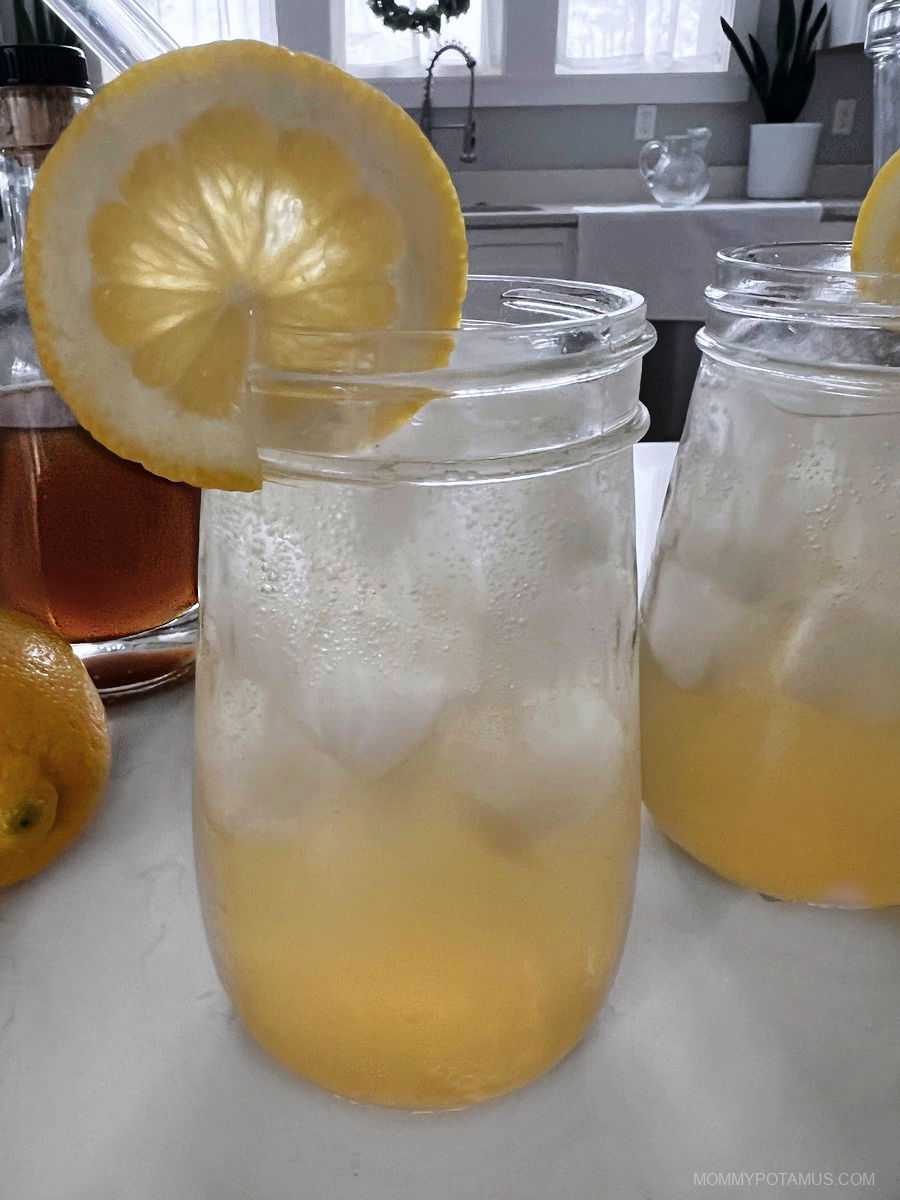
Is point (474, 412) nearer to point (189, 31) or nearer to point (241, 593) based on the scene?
point (241, 593)

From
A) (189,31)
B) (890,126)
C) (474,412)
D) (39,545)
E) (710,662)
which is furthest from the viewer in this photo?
(189,31)

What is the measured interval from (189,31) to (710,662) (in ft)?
8.40

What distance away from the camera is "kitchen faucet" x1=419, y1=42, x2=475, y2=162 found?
7.75 ft

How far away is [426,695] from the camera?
24cm

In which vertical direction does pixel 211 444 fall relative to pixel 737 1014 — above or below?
above

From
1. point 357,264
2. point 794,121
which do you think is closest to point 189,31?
point 794,121

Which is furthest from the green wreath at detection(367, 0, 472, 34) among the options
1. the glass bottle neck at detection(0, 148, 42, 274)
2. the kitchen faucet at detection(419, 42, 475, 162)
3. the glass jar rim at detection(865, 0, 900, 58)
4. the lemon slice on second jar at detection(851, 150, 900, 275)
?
the lemon slice on second jar at detection(851, 150, 900, 275)

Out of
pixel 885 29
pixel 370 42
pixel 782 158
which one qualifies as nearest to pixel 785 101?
pixel 782 158

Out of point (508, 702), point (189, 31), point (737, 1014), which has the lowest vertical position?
point (737, 1014)

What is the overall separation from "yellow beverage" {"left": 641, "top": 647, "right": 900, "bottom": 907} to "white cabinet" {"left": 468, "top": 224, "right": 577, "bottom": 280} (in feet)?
6.00

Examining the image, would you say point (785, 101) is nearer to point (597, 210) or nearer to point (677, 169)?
point (677, 169)

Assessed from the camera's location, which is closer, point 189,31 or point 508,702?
point 508,702

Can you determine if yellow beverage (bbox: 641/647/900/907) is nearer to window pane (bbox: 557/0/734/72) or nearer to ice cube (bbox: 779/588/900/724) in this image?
ice cube (bbox: 779/588/900/724)

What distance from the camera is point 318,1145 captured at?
268mm
